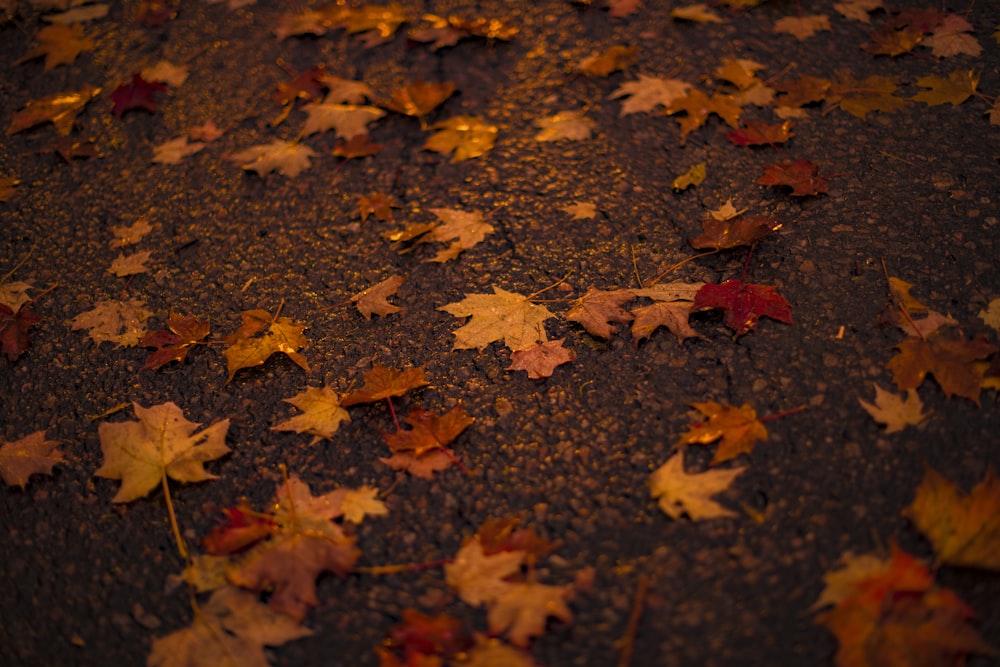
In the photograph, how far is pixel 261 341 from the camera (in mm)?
2170

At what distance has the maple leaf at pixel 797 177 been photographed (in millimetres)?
2326

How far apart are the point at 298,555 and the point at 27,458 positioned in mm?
856

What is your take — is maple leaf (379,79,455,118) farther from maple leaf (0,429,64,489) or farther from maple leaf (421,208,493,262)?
maple leaf (0,429,64,489)

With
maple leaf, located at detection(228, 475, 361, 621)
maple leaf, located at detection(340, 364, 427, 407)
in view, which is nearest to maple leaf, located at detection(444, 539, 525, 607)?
maple leaf, located at detection(228, 475, 361, 621)

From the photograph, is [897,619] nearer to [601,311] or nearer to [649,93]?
[601,311]

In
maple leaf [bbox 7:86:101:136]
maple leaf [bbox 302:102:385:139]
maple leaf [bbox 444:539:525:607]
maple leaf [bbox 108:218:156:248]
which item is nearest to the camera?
maple leaf [bbox 444:539:525:607]

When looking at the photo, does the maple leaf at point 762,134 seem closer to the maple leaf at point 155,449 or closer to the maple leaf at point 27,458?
the maple leaf at point 155,449

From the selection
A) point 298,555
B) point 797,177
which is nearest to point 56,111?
point 298,555

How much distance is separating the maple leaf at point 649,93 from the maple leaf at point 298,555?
71.6 inches

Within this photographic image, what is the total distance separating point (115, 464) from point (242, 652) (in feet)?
2.14

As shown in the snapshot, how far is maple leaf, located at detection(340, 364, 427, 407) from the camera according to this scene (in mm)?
1958

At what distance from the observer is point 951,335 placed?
73.6 inches

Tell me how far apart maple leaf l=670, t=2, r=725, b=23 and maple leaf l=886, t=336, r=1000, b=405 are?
5.94 ft

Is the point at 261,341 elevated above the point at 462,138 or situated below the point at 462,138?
below
